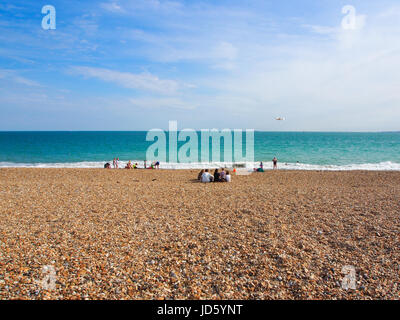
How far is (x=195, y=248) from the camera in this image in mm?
6863

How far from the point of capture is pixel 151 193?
1401 centimetres

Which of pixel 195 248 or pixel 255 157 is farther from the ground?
pixel 255 157

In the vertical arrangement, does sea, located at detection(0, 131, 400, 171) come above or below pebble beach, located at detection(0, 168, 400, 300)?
above

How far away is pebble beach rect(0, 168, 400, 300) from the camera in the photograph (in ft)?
16.9

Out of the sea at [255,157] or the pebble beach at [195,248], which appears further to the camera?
the sea at [255,157]

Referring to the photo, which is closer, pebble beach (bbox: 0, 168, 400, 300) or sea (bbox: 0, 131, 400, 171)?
pebble beach (bbox: 0, 168, 400, 300)

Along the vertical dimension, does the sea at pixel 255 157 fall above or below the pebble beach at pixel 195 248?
above

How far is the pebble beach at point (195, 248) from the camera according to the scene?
5.15 metres

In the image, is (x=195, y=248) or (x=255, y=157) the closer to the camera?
(x=195, y=248)
